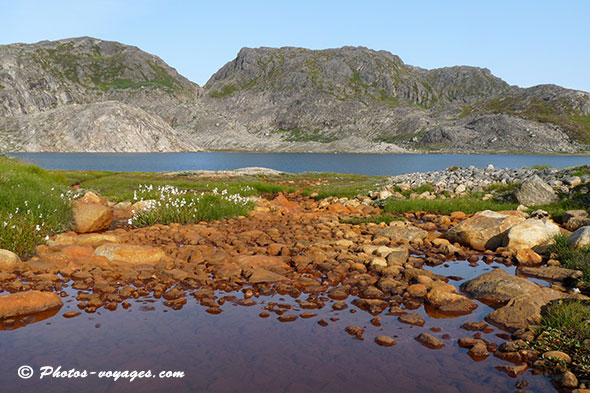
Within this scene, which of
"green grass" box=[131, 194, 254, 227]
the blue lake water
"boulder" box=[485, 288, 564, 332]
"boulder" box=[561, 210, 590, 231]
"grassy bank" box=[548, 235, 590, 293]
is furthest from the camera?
the blue lake water

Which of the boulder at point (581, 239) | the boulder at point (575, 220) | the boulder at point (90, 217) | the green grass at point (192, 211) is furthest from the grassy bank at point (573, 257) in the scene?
the boulder at point (90, 217)

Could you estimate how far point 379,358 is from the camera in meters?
5.93

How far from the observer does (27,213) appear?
519 inches

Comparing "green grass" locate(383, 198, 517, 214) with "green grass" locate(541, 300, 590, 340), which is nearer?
"green grass" locate(541, 300, 590, 340)

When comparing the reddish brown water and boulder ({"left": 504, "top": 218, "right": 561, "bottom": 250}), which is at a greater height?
Result: boulder ({"left": 504, "top": 218, "right": 561, "bottom": 250})

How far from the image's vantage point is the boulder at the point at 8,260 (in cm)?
954

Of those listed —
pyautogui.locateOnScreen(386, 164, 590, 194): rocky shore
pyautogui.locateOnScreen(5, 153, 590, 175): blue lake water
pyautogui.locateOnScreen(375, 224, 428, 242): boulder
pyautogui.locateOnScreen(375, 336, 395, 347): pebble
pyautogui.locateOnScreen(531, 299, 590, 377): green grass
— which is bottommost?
pyautogui.locateOnScreen(5, 153, 590, 175): blue lake water

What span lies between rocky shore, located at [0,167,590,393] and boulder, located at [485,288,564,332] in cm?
2

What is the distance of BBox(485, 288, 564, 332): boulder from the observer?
6.98 metres

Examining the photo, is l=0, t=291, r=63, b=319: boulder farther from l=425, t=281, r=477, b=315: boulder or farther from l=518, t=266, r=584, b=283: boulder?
l=518, t=266, r=584, b=283: boulder

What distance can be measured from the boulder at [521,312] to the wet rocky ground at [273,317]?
0.59 feet

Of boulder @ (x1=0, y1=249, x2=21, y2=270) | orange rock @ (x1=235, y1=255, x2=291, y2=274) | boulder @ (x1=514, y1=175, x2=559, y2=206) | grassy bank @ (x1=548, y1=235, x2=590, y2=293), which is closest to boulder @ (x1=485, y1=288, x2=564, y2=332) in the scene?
grassy bank @ (x1=548, y1=235, x2=590, y2=293)

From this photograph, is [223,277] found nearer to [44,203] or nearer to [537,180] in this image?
[44,203]

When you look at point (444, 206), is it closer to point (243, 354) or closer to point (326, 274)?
point (326, 274)
